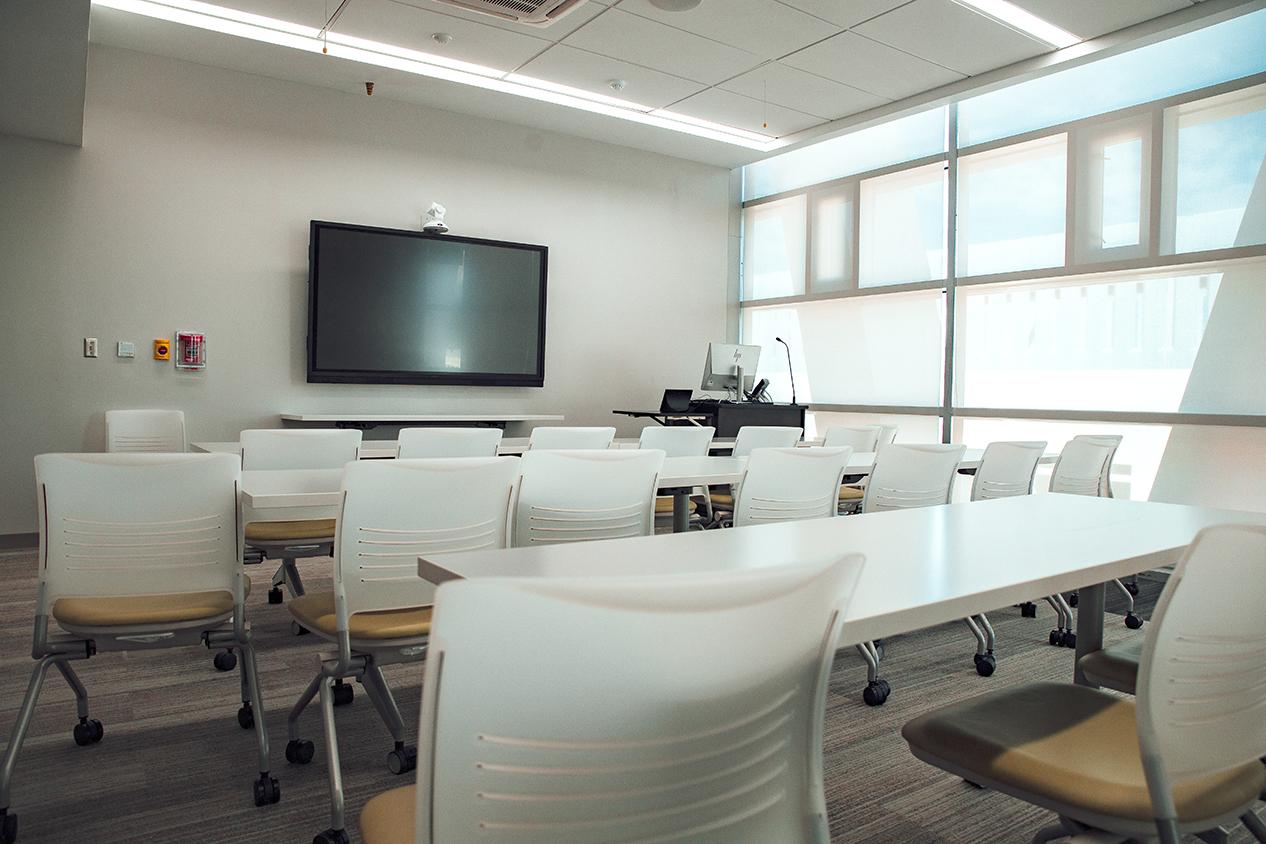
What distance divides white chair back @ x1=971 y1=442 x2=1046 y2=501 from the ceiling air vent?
284cm

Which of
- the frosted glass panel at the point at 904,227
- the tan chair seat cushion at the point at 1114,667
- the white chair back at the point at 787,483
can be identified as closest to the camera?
the tan chair seat cushion at the point at 1114,667

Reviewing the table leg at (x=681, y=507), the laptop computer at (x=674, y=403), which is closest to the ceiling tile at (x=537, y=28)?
the laptop computer at (x=674, y=403)

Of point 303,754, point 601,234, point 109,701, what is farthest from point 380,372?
point 303,754

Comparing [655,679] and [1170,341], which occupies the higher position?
[1170,341]

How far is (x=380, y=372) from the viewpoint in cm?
684

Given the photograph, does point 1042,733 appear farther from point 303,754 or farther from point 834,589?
point 303,754

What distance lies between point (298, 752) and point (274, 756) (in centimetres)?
12

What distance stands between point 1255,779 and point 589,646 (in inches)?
51.2

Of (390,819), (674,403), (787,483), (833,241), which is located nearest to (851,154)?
(833,241)

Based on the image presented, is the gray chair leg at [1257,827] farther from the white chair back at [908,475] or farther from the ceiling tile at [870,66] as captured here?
the ceiling tile at [870,66]

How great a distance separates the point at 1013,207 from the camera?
679 centimetres

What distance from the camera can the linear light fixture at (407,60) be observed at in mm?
5461

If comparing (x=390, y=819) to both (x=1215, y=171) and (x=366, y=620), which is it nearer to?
(x=366, y=620)

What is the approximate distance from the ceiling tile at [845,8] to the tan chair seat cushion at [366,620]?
4.54 meters
